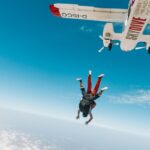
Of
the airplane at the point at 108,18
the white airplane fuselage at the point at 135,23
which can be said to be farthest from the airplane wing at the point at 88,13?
the white airplane fuselage at the point at 135,23

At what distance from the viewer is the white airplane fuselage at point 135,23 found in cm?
1525

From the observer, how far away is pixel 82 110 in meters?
13.9

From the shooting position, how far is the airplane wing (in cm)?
2100

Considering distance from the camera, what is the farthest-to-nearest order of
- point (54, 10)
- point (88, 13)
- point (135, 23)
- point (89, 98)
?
point (54, 10), point (88, 13), point (135, 23), point (89, 98)

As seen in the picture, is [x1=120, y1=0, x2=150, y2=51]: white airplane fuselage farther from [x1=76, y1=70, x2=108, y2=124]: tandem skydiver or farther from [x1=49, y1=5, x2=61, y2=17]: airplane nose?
[x1=49, y1=5, x2=61, y2=17]: airplane nose

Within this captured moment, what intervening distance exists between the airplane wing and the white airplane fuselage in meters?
1.84

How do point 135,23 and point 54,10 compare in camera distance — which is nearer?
point 135,23

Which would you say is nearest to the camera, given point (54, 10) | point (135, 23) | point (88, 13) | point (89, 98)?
point (89, 98)

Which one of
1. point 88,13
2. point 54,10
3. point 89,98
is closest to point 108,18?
point 88,13

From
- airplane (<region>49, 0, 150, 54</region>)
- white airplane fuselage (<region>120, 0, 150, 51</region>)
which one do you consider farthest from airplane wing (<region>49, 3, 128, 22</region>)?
white airplane fuselage (<region>120, 0, 150, 51</region>)

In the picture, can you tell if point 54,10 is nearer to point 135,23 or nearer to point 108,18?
point 108,18

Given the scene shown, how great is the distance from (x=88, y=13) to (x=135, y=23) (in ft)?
16.4

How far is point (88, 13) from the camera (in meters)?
21.3

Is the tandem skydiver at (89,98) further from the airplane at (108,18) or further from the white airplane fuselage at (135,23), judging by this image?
the airplane at (108,18)
